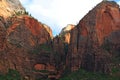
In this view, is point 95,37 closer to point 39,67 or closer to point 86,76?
point 86,76

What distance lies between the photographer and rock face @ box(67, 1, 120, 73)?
131875 mm

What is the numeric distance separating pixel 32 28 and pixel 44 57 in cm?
1082

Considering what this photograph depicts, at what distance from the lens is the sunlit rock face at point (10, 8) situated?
14938cm

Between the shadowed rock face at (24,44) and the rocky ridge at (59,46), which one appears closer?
the rocky ridge at (59,46)

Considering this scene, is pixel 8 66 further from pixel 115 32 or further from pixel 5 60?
pixel 115 32

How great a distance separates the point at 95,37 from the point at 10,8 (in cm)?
3734

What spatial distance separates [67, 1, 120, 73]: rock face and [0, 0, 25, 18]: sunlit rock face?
2396 centimetres

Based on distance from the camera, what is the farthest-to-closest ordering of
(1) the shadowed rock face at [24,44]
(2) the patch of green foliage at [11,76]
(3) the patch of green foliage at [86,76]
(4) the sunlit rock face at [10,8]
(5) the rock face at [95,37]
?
(4) the sunlit rock face at [10,8], (1) the shadowed rock face at [24,44], (5) the rock face at [95,37], (3) the patch of green foliage at [86,76], (2) the patch of green foliage at [11,76]

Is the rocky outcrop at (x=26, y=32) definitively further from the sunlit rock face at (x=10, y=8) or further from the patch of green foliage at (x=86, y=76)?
the patch of green foliage at (x=86, y=76)

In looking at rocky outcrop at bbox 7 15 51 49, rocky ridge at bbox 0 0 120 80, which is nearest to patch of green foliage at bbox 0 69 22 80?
rocky ridge at bbox 0 0 120 80

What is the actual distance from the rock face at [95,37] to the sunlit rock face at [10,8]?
2396cm

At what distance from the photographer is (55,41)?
483ft

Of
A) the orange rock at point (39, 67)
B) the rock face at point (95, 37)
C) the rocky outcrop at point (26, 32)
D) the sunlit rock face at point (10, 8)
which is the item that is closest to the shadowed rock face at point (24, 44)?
the rocky outcrop at point (26, 32)

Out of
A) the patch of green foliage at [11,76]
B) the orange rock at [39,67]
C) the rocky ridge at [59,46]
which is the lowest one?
the patch of green foliage at [11,76]
